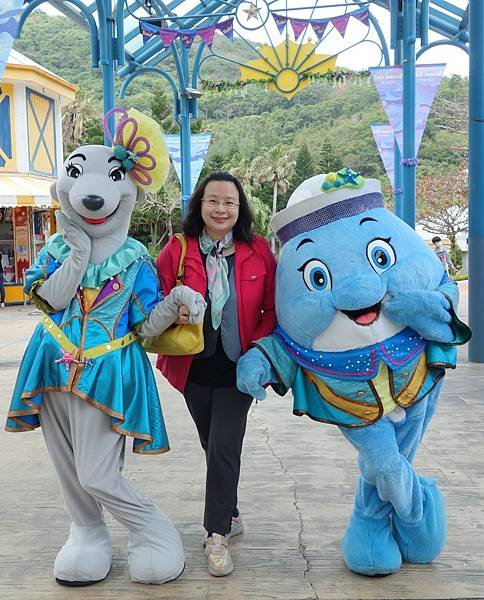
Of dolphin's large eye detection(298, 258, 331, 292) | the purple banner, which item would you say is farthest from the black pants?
the purple banner

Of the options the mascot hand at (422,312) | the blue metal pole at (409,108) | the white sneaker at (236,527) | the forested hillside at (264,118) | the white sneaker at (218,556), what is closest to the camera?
the mascot hand at (422,312)

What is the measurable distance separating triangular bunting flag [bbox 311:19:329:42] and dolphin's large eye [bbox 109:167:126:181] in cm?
1064

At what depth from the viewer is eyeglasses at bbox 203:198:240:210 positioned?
9.06 ft

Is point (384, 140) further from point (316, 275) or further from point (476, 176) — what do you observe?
point (316, 275)

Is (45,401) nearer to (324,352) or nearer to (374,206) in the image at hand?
(324,352)

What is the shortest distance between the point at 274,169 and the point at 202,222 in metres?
48.4

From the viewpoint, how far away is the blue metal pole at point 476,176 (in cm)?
701

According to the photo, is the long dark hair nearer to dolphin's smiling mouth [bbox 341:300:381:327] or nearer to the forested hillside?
dolphin's smiling mouth [bbox 341:300:381:327]

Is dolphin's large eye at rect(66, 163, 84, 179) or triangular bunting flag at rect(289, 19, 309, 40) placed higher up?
triangular bunting flag at rect(289, 19, 309, 40)

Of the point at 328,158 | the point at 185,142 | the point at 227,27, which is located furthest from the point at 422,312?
the point at 328,158

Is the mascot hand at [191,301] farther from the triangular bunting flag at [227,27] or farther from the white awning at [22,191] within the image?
the white awning at [22,191]

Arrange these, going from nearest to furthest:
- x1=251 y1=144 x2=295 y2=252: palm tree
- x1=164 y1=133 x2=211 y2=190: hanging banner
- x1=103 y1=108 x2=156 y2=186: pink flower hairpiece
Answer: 1. x1=103 y1=108 x2=156 y2=186: pink flower hairpiece
2. x1=164 y1=133 x2=211 y2=190: hanging banner
3. x1=251 y1=144 x2=295 y2=252: palm tree

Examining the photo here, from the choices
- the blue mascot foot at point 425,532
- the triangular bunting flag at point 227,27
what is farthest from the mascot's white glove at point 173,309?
the triangular bunting flag at point 227,27

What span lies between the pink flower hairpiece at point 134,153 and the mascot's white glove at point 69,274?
35 centimetres
